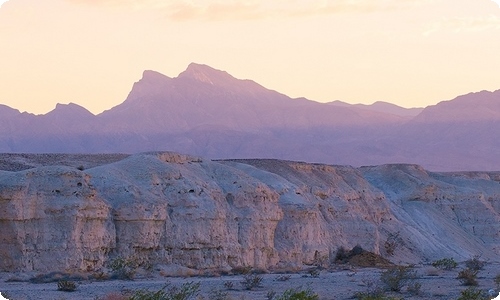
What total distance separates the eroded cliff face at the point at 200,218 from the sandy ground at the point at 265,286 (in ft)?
6.68

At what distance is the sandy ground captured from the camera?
28766mm

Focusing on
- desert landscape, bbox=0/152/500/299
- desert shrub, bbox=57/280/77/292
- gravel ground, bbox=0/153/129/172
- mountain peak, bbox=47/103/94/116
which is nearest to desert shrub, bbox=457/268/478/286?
desert landscape, bbox=0/152/500/299

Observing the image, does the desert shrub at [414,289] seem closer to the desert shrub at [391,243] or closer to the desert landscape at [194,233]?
the desert landscape at [194,233]

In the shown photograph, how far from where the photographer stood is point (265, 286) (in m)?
33.8

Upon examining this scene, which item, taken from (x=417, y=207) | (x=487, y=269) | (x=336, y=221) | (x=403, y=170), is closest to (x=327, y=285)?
(x=487, y=269)

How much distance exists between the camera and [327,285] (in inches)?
1384

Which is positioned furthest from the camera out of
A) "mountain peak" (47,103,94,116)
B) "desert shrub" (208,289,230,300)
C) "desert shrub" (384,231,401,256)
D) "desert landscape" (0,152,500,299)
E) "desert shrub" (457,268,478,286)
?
"mountain peak" (47,103,94,116)

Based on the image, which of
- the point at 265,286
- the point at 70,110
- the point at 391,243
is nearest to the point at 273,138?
the point at 70,110

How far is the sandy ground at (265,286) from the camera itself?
28.8m

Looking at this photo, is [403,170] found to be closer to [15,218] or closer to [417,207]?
[417,207]

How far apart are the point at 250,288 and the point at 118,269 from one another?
5891 millimetres

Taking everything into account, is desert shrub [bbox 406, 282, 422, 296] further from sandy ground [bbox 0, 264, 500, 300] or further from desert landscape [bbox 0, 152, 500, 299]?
sandy ground [bbox 0, 264, 500, 300]

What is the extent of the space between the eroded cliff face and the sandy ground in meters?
2.04

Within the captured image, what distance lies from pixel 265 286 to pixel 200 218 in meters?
8.08
